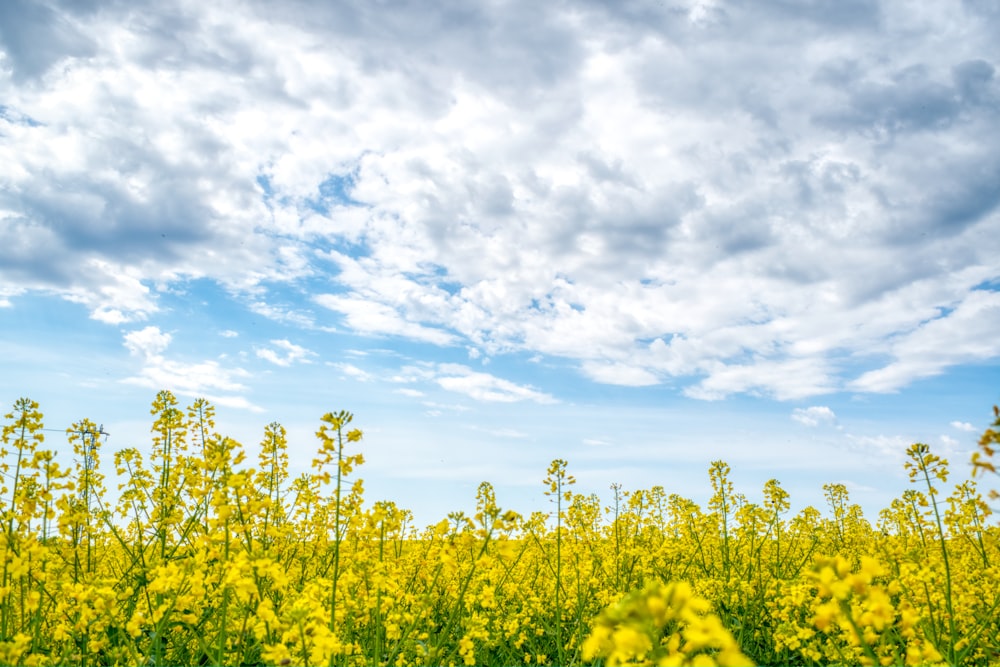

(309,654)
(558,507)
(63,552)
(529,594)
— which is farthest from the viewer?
(529,594)

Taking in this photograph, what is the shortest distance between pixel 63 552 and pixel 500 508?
166 inches

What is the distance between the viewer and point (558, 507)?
6266mm

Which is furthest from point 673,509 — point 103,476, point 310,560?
point 103,476

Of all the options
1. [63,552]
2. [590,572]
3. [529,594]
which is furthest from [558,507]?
[63,552]

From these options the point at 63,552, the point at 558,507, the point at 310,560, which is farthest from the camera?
the point at 310,560

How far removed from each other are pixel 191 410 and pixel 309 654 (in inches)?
127

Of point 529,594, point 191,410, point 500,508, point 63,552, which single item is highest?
point 191,410

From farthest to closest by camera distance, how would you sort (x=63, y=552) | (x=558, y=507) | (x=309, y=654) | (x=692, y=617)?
(x=558, y=507), (x=63, y=552), (x=309, y=654), (x=692, y=617)

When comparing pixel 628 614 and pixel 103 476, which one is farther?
pixel 103 476

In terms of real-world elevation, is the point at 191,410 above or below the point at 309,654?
above

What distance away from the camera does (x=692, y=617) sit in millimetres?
1560

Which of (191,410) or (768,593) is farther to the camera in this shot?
(768,593)

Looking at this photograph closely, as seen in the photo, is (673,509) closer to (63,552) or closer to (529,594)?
(529,594)

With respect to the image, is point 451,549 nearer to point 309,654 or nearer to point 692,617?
point 309,654
